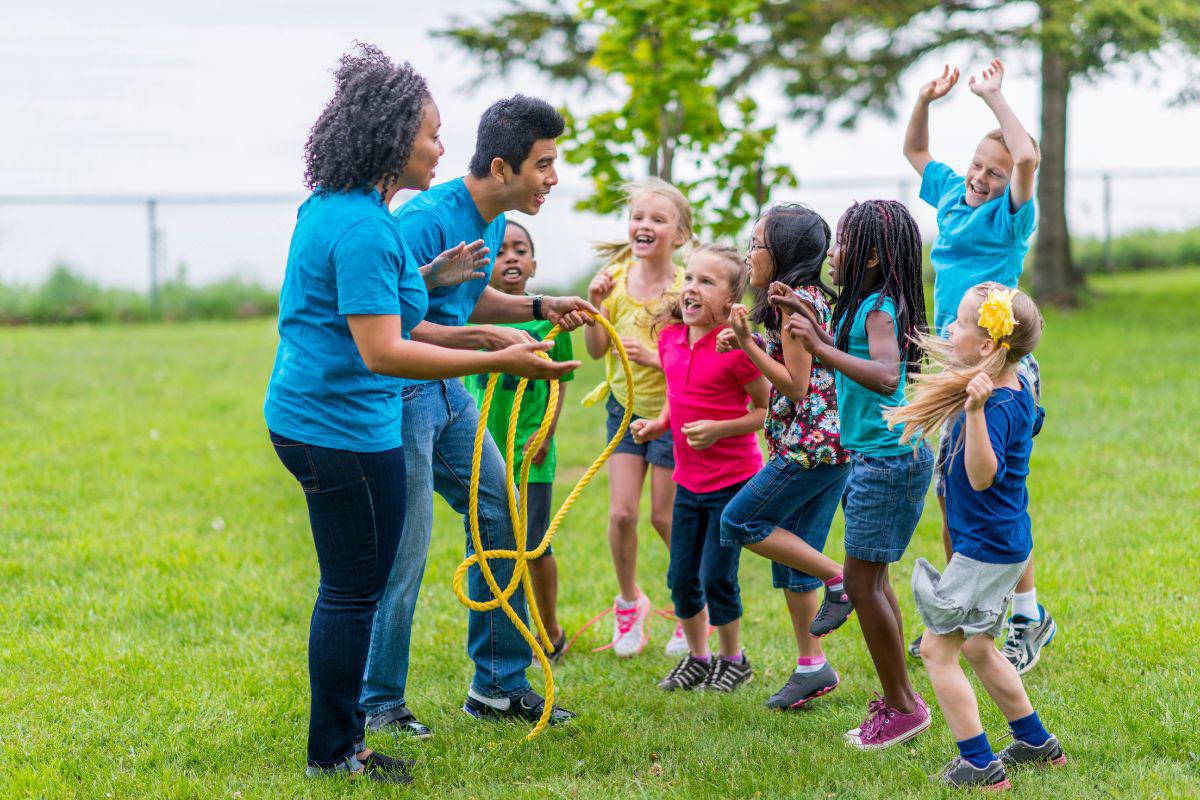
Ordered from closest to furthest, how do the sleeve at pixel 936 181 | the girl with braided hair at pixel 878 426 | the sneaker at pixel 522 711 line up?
the girl with braided hair at pixel 878 426 → the sneaker at pixel 522 711 → the sleeve at pixel 936 181

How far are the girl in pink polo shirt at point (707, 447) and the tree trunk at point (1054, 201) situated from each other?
10.6 m

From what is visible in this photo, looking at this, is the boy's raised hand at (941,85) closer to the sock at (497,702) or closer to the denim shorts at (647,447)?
the denim shorts at (647,447)

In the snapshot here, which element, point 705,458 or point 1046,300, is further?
point 1046,300

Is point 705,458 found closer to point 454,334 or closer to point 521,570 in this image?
point 521,570

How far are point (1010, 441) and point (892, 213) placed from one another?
879mm

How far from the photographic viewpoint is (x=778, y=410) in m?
4.07

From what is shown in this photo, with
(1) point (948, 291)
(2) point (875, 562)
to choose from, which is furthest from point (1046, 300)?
(2) point (875, 562)

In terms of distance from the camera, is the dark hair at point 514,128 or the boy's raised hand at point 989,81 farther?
the boy's raised hand at point 989,81

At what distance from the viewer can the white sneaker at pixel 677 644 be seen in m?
4.89

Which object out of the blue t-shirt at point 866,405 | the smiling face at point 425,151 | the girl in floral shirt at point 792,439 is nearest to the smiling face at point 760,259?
the girl in floral shirt at point 792,439

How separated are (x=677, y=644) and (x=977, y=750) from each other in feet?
5.64

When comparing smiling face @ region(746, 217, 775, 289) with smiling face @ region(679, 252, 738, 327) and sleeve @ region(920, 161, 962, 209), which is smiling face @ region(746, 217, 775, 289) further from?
sleeve @ region(920, 161, 962, 209)

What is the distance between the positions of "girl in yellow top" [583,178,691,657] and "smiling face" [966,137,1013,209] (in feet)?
3.80

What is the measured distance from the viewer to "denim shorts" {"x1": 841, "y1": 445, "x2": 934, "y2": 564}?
3.76 m
